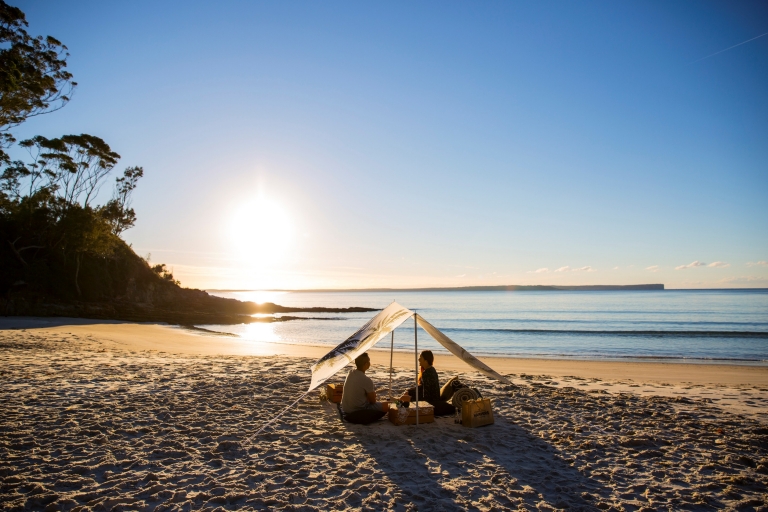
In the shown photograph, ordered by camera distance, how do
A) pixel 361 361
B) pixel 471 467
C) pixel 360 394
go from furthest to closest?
pixel 360 394
pixel 361 361
pixel 471 467

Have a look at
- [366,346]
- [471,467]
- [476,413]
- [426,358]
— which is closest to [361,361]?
[366,346]

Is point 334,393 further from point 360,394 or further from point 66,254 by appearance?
point 66,254

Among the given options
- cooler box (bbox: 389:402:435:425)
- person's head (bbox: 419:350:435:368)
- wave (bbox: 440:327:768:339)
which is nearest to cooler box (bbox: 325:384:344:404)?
cooler box (bbox: 389:402:435:425)

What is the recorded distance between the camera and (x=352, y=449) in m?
6.92

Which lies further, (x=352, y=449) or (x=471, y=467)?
(x=352, y=449)

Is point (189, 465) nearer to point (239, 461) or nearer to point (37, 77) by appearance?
point (239, 461)

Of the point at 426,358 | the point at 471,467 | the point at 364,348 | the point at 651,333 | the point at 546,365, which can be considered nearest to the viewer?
the point at 471,467

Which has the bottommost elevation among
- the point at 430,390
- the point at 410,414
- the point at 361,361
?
the point at 410,414

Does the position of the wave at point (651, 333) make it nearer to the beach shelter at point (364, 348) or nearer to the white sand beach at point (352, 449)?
the white sand beach at point (352, 449)

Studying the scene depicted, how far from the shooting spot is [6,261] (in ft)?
122

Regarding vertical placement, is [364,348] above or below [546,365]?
above

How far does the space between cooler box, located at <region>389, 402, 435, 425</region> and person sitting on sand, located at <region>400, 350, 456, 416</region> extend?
279 mm

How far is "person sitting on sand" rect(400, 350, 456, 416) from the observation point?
8.51 meters

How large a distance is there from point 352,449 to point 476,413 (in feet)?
8.01
